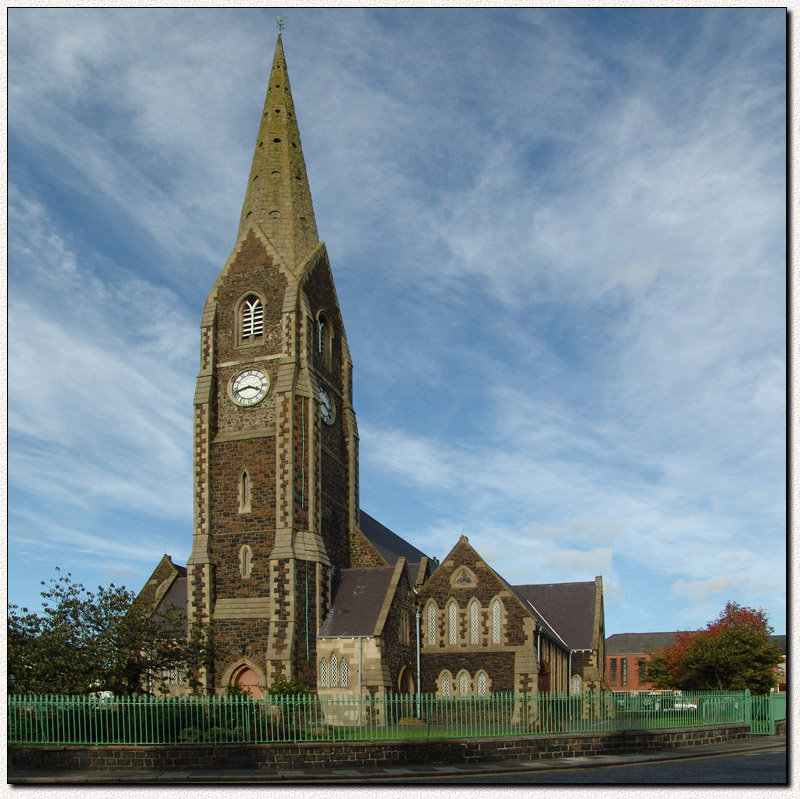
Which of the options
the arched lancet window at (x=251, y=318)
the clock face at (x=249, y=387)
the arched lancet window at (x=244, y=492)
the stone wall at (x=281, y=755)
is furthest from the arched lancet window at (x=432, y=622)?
the stone wall at (x=281, y=755)

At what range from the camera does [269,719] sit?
2405 centimetres

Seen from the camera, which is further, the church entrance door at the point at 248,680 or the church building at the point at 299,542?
the church building at the point at 299,542

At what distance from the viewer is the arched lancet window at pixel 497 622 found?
4012cm

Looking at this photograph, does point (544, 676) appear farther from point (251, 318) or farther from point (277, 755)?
point (277, 755)

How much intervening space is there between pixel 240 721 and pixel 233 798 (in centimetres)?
699

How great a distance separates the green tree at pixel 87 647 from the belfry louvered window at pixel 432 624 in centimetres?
1373

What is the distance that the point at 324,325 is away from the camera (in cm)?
4425

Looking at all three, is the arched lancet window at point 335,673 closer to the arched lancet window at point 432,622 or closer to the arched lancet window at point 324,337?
the arched lancet window at point 432,622

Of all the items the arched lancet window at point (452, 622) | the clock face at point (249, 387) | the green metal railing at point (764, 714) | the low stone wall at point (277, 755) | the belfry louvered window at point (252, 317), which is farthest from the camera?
the belfry louvered window at point (252, 317)

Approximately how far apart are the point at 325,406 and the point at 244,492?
6.35 metres

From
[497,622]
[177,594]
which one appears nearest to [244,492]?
[177,594]

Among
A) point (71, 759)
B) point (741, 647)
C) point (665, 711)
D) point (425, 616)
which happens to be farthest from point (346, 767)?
point (741, 647)

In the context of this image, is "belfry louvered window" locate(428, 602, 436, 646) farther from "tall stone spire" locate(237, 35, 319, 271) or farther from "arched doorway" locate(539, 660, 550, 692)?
"tall stone spire" locate(237, 35, 319, 271)

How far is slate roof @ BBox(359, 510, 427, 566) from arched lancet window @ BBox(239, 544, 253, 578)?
8.10m
